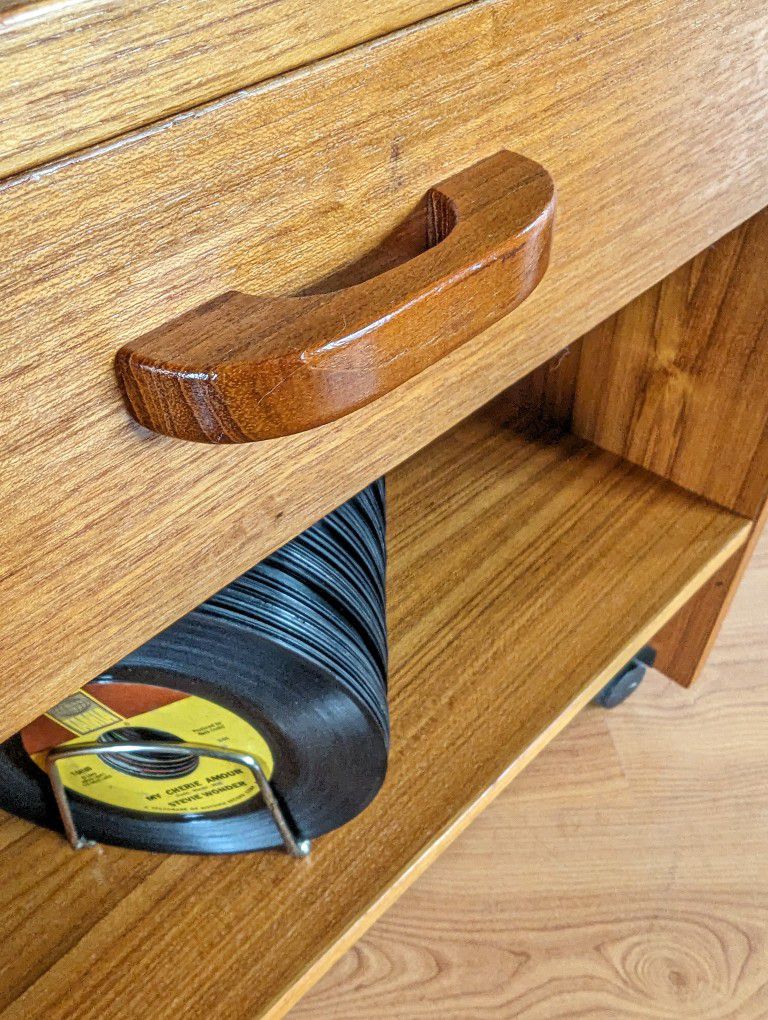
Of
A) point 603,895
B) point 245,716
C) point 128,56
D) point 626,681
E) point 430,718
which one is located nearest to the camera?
point 128,56

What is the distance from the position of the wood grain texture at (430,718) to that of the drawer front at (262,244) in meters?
0.31

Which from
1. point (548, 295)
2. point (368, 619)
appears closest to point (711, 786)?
point (368, 619)

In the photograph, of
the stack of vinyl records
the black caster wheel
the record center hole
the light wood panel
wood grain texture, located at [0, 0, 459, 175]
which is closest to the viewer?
wood grain texture, located at [0, 0, 459, 175]

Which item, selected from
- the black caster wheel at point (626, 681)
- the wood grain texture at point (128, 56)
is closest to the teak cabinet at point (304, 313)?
the wood grain texture at point (128, 56)

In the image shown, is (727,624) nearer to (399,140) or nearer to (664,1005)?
(664,1005)

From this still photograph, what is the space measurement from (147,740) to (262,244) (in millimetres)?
335

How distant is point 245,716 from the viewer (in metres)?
0.47

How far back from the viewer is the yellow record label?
0.46m

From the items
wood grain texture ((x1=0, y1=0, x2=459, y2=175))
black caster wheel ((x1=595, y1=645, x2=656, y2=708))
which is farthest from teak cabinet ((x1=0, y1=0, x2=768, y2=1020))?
black caster wheel ((x1=595, y1=645, x2=656, y2=708))

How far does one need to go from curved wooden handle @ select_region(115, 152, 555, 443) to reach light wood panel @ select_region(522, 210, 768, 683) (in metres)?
0.44

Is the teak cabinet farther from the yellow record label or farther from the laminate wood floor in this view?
the laminate wood floor

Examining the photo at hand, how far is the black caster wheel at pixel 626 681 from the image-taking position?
0.88 metres

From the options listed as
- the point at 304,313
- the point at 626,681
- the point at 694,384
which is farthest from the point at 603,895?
the point at 304,313

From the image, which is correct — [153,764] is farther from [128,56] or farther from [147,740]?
[128,56]
